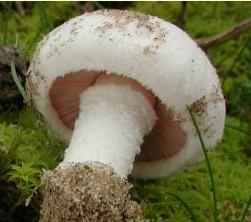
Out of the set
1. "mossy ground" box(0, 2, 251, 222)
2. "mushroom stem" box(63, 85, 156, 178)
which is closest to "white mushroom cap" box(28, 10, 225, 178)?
"mushroom stem" box(63, 85, 156, 178)

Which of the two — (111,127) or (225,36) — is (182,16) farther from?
(111,127)

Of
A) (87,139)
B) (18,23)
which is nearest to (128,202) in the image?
(87,139)

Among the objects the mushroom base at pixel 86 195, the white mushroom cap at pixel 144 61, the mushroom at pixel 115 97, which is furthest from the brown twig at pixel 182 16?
the mushroom base at pixel 86 195

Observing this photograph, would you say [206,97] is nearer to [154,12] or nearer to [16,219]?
[16,219]

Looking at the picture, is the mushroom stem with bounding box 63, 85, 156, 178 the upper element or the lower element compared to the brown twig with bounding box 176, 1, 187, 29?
upper

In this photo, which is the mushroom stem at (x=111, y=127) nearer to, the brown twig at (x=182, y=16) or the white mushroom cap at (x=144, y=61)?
the white mushroom cap at (x=144, y=61)

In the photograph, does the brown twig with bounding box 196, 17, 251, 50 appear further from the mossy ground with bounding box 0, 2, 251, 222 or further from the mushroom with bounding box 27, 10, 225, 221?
the mushroom with bounding box 27, 10, 225, 221

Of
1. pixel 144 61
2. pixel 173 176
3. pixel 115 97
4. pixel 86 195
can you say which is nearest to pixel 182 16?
pixel 173 176
